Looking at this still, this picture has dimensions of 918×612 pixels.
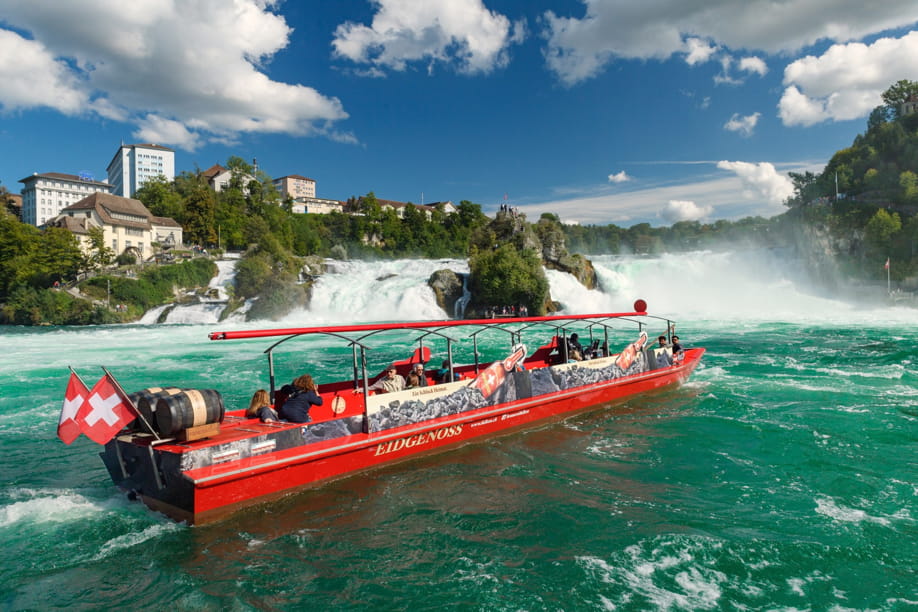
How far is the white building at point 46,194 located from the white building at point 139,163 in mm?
20222

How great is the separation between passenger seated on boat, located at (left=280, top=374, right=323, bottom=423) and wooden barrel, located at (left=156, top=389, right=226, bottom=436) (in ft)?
4.56

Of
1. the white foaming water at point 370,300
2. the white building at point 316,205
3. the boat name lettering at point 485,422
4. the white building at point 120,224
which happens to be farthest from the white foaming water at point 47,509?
the white building at point 316,205

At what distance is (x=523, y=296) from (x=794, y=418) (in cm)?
3963

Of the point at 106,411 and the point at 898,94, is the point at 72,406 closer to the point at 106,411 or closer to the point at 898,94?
the point at 106,411

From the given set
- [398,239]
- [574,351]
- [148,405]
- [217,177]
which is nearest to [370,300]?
[574,351]

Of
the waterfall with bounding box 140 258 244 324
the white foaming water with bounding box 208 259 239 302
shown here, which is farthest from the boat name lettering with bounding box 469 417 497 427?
the white foaming water with bounding box 208 259 239 302

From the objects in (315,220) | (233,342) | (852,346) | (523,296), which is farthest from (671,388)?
(315,220)

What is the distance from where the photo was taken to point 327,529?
831 cm

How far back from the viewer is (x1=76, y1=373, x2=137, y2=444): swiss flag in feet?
27.1

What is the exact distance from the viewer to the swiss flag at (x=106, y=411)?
825 centimetres

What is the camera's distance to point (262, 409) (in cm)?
1003

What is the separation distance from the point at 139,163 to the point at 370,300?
12967 cm

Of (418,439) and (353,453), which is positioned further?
(418,439)

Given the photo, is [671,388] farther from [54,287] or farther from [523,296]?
[54,287]
